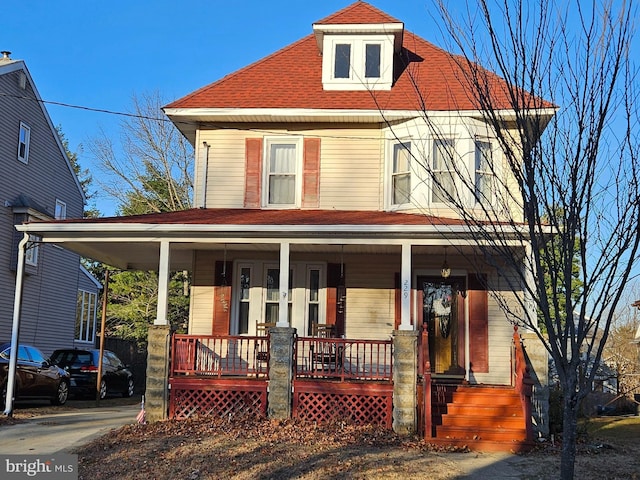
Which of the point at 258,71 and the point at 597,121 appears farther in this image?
the point at 258,71

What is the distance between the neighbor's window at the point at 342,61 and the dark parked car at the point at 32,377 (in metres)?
9.02

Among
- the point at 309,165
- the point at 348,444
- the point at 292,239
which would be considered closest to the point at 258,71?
the point at 309,165

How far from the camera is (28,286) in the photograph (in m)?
21.6

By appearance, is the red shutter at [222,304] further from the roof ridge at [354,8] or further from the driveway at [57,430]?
the roof ridge at [354,8]

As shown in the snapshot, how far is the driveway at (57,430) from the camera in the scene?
9773 mm

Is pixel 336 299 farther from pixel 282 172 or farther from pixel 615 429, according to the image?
pixel 615 429

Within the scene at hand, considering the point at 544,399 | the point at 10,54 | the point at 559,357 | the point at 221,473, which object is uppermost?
the point at 10,54

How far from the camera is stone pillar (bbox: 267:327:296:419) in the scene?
11367 mm

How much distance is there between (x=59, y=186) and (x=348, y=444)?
17841 millimetres

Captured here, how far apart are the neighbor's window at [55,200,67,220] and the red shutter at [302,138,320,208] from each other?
13056mm

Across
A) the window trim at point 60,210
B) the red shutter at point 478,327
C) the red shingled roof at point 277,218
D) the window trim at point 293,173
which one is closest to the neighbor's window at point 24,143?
the window trim at point 60,210

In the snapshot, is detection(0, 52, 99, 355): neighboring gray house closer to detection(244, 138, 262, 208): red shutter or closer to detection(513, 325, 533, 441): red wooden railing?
detection(244, 138, 262, 208): red shutter

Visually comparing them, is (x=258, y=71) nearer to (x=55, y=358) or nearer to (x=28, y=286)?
(x=55, y=358)

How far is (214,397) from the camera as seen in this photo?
11.7 m
